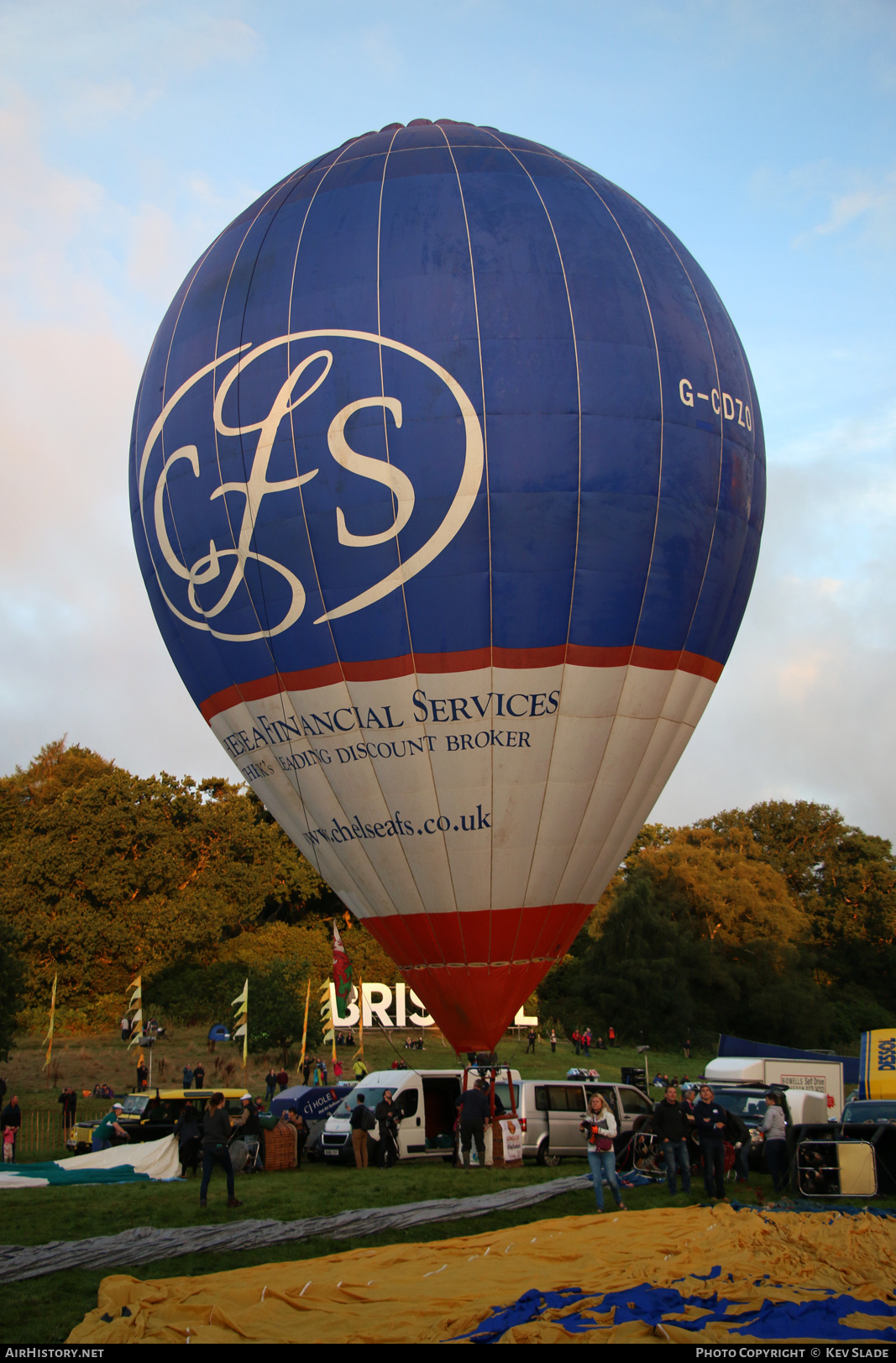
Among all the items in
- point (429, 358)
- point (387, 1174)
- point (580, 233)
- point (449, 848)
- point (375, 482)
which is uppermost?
point (580, 233)

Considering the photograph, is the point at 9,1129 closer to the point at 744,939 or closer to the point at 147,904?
the point at 147,904

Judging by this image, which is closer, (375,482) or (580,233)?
(375,482)

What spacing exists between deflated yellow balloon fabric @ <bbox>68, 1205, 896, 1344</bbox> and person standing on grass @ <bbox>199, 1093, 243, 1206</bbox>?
322 cm

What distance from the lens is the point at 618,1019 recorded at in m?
44.6

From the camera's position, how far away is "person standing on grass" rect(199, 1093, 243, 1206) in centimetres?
1162

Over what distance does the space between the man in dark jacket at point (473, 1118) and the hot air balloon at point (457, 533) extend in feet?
2.40

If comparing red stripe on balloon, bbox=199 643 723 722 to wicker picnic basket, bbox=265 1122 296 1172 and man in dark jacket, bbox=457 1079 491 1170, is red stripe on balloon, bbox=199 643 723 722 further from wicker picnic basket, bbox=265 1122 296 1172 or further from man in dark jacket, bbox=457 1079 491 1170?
wicker picnic basket, bbox=265 1122 296 1172

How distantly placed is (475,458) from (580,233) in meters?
3.99

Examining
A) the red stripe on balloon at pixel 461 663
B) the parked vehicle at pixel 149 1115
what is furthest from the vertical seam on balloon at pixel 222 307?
the parked vehicle at pixel 149 1115

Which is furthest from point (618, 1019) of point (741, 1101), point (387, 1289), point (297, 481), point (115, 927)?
point (387, 1289)

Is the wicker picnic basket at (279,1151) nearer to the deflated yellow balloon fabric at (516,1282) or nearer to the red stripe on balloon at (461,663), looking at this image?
the red stripe on balloon at (461,663)

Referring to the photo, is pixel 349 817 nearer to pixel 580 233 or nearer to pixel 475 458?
pixel 475 458

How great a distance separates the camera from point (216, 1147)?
1173 cm

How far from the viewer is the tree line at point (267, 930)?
1646 inches
